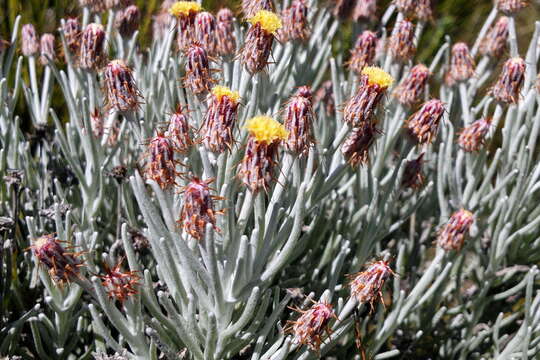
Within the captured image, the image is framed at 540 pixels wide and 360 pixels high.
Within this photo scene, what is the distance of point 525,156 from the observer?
212 centimetres

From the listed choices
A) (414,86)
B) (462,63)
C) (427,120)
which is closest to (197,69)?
(427,120)

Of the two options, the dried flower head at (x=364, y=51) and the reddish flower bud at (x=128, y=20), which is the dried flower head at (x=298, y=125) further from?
the reddish flower bud at (x=128, y=20)

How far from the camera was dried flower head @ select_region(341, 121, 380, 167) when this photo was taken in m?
1.59

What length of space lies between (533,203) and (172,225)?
4.83 feet

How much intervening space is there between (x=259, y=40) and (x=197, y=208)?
51 centimetres

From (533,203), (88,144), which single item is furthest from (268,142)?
(533,203)

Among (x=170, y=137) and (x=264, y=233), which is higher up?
(x=170, y=137)

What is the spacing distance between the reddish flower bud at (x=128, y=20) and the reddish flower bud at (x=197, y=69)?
75cm

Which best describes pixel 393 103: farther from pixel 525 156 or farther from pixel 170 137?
pixel 170 137

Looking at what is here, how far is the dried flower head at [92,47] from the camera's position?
1.77m

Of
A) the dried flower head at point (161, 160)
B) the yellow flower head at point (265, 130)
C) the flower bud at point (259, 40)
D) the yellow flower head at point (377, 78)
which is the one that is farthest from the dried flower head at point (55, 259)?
the yellow flower head at point (377, 78)

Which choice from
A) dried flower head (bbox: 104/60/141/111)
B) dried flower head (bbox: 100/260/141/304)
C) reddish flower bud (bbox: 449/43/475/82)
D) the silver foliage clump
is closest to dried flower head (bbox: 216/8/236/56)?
the silver foliage clump

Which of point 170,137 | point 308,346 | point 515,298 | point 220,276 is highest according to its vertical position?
point 170,137

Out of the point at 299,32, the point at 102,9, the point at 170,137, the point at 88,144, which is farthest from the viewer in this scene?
the point at 102,9
